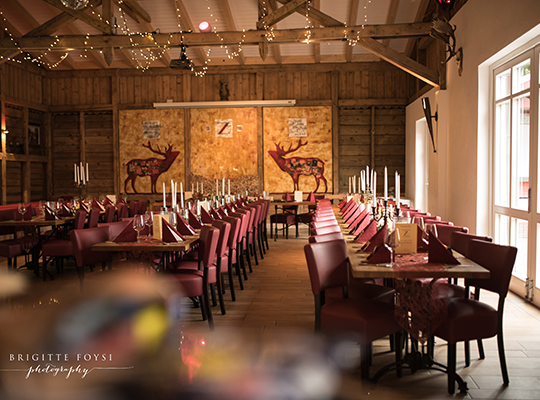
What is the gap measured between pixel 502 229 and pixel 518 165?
929 mm

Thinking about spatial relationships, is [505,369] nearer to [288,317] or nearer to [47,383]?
[288,317]

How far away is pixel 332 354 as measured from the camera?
10.2 feet

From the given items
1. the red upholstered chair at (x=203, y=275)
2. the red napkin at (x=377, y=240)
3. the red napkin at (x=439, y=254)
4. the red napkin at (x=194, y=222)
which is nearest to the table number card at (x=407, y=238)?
the red napkin at (x=377, y=240)

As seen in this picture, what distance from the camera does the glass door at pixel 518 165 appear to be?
14.9 feet

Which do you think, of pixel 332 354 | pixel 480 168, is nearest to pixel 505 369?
pixel 332 354

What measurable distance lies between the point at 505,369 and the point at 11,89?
41.3ft

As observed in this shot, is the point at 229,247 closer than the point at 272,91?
Yes

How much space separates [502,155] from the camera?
5668mm

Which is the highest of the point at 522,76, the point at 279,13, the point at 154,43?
the point at 279,13

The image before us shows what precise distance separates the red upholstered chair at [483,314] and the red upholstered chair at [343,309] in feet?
1.12

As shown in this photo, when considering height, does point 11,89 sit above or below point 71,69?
below

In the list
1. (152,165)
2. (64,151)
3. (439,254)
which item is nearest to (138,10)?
(152,165)

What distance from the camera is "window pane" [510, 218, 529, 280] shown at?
484 cm

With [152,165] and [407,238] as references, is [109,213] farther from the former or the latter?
[152,165]
